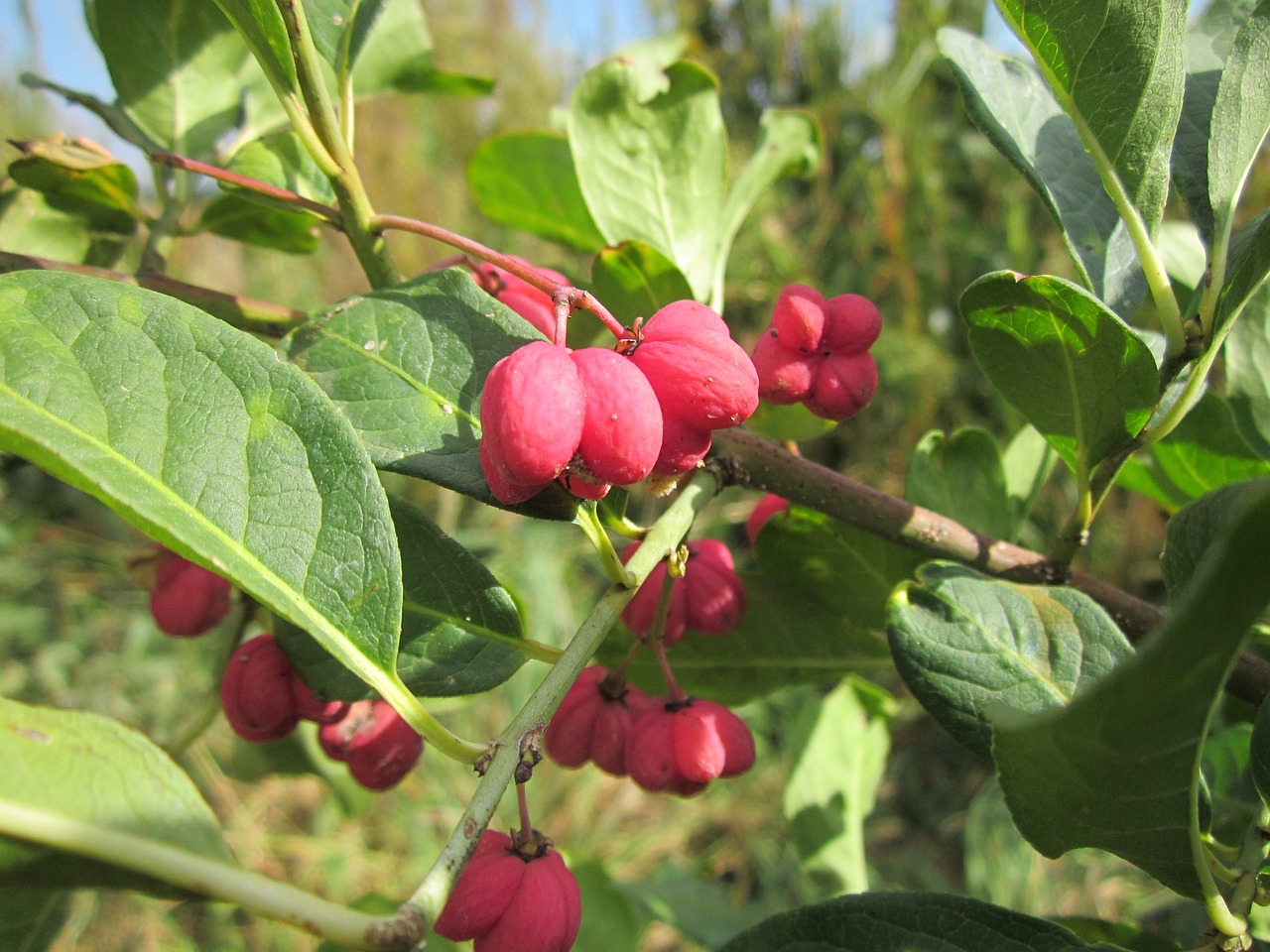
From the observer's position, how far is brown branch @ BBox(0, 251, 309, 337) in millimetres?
741

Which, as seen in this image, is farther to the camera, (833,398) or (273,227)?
(273,227)

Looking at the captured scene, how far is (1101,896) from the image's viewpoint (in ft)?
10.3

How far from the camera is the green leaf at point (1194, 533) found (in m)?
0.57

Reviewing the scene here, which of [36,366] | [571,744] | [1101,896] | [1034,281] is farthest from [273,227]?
[1101,896]

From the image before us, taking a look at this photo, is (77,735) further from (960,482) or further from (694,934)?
(694,934)

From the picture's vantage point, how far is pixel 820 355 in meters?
0.75

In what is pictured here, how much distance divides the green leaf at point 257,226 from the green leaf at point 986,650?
0.66 m

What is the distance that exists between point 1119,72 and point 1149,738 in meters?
0.45

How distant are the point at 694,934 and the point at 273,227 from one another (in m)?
1.07

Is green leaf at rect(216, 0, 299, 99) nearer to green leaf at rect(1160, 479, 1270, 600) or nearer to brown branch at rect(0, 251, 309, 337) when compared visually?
brown branch at rect(0, 251, 309, 337)

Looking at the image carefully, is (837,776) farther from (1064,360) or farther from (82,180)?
(82,180)

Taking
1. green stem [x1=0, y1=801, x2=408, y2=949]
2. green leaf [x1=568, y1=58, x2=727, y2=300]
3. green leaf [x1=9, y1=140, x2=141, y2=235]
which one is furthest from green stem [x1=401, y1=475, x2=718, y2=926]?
green leaf [x1=9, y1=140, x2=141, y2=235]

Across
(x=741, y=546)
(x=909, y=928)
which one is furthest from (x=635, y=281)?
(x=741, y=546)

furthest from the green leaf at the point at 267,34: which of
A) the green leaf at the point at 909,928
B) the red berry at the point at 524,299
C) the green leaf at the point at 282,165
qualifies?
the green leaf at the point at 909,928
